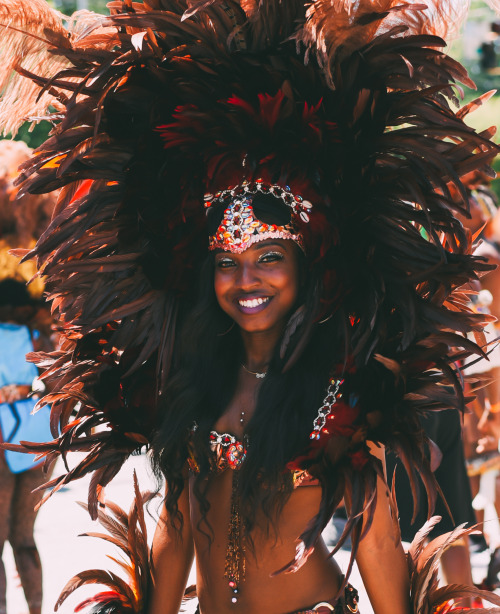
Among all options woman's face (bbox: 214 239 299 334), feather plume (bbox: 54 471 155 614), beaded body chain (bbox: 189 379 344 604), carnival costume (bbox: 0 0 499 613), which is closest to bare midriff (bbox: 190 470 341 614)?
beaded body chain (bbox: 189 379 344 604)

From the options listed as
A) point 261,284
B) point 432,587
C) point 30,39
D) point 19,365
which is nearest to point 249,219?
point 261,284

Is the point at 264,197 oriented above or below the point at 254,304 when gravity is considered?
above

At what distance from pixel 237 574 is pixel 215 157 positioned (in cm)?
110

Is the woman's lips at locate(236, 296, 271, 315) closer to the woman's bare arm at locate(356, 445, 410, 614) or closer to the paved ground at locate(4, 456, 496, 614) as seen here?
the woman's bare arm at locate(356, 445, 410, 614)

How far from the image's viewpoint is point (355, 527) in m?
2.11

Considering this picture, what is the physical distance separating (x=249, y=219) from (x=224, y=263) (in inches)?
5.9

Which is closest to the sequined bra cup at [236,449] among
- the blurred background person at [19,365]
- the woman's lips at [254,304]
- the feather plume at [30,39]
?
the woman's lips at [254,304]

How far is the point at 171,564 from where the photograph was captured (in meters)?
2.49

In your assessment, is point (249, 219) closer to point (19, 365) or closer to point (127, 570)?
point (127, 570)

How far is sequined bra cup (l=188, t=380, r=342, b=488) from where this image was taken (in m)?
2.22

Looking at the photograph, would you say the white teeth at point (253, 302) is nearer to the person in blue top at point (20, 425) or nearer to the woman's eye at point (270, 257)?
the woman's eye at point (270, 257)

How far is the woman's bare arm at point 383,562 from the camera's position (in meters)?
2.18

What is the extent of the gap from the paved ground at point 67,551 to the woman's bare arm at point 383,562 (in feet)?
7.18

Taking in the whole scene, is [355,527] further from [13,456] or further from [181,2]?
[13,456]
